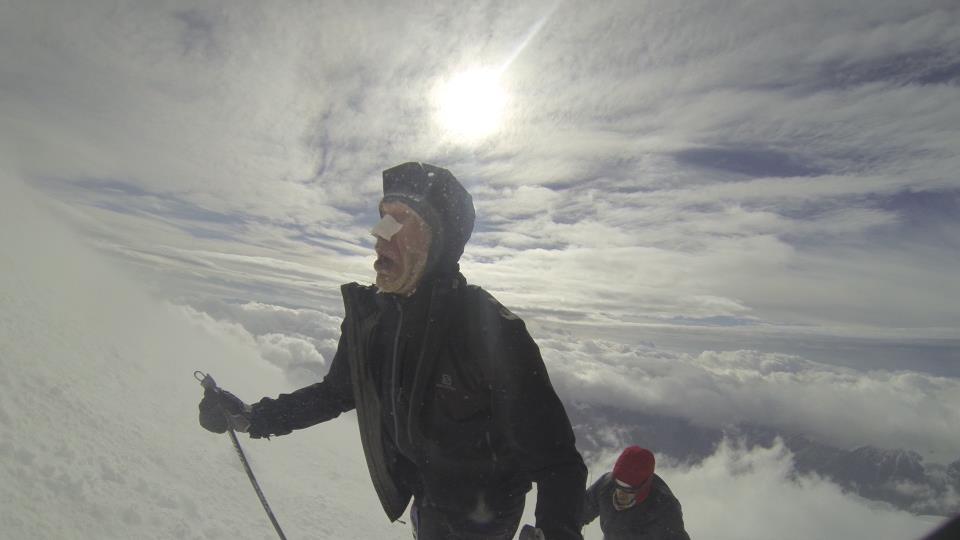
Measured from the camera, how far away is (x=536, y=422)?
85.6 inches

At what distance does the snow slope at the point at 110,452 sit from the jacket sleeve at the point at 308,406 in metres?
5.93

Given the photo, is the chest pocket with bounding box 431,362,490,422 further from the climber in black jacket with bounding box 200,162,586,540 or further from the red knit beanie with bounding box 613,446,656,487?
the red knit beanie with bounding box 613,446,656,487

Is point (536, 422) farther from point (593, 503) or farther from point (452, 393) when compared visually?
point (593, 503)

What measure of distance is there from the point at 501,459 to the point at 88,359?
17.8m

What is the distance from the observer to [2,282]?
14.7 m

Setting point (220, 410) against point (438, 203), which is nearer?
point (438, 203)

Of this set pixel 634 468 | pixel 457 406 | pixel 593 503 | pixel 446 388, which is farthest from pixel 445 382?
pixel 593 503

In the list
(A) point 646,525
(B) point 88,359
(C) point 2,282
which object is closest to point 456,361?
(A) point 646,525

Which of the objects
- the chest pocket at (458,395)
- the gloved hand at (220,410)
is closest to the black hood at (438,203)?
the chest pocket at (458,395)

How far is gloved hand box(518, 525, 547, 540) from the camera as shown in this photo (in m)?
2.14

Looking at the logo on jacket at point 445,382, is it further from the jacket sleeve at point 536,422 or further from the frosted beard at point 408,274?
the frosted beard at point 408,274

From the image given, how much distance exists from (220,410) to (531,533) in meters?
2.61

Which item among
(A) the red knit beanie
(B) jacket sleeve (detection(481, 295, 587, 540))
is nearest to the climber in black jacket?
(B) jacket sleeve (detection(481, 295, 587, 540))

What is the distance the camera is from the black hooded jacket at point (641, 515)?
5.45 meters
